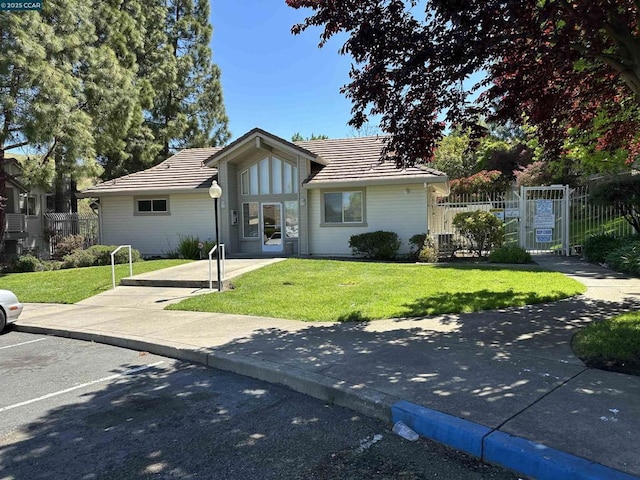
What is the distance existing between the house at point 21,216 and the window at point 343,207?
1578 centimetres

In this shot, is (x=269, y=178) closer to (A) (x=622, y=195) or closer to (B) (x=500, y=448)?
(A) (x=622, y=195)

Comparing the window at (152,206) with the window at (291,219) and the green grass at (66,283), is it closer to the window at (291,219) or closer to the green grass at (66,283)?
the green grass at (66,283)

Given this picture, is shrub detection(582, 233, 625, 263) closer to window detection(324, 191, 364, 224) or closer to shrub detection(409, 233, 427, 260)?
shrub detection(409, 233, 427, 260)

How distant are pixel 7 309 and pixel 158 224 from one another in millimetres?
12112

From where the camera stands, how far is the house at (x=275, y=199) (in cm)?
1719

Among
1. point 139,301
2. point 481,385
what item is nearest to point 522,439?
point 481,385

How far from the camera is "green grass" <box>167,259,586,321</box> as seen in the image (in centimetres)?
816

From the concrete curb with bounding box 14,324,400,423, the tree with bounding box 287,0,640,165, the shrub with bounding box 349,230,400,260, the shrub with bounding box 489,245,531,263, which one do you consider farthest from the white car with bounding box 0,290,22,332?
the shrub with bounding box 489,245,531,263

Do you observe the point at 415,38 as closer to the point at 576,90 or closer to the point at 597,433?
the point at 576,90

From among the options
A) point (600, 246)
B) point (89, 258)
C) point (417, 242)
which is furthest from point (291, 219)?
point (600, 246)

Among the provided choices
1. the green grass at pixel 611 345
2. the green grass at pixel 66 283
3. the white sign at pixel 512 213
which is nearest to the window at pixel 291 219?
the green grass at pixel 66 283

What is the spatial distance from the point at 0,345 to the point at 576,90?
10923 millimetres

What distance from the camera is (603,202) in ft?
44.8

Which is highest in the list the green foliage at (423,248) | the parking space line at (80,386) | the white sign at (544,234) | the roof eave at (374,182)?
the roof eave at (374,182)
